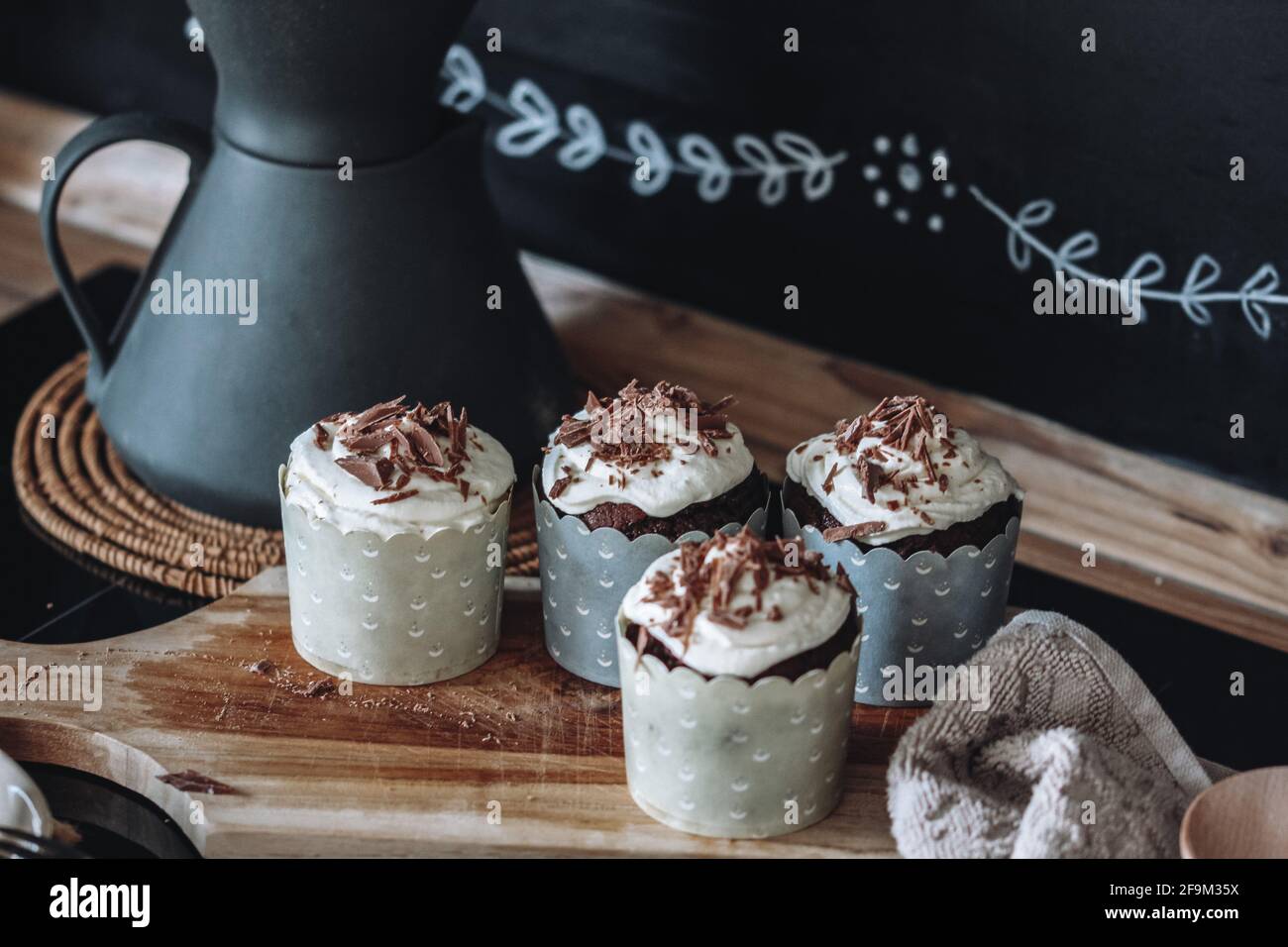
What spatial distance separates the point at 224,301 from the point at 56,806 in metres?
0.43

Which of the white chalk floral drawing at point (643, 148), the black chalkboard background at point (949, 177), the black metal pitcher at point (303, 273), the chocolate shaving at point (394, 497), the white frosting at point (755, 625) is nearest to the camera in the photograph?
the white frosting at point (755, 625)

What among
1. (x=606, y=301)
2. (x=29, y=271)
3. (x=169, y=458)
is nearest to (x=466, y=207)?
(x=169, y=458)

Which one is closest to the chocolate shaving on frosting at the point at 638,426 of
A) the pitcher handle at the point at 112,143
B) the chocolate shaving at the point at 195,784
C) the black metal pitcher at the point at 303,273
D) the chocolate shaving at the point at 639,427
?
the chocolate shaving at the point at 639,427

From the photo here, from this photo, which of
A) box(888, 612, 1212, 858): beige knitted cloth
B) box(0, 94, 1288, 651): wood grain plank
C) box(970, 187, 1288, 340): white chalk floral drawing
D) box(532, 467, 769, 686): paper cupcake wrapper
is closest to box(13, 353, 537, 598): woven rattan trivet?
box(532, 467, 769, 686): paper cupcake wrapper

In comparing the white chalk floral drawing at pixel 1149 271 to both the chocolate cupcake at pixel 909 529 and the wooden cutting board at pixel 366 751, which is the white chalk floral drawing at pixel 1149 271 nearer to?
the chocolate cupcake at pixel 909 529

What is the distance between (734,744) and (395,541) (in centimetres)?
27

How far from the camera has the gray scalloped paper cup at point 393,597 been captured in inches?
41.6

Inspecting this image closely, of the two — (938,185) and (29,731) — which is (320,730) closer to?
(29,731)

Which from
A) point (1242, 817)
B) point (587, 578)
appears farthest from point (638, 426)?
point (1242, 817)

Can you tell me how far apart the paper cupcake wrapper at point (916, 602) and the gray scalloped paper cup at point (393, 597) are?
0.74 ft

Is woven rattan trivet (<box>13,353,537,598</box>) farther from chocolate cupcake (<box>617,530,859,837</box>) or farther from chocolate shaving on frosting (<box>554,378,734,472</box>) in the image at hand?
chocolate cupcake (<box>617,530,859,837</box>)

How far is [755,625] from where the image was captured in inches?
36.7

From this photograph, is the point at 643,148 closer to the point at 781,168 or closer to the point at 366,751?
the point at 781,168
